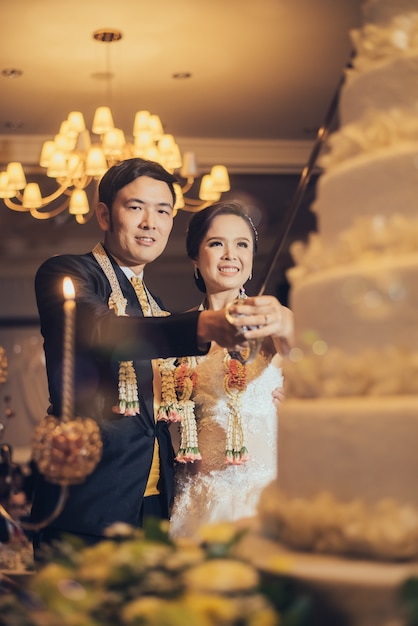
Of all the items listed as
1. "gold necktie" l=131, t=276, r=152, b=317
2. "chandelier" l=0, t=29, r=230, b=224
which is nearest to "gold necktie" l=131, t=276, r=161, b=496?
"gold necktie" l=131, t=276, r=152, b=317

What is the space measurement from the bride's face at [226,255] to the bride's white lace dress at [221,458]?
0.89 feet

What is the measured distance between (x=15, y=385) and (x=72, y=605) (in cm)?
1063

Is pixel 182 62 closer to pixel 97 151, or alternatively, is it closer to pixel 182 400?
pixel 97 151

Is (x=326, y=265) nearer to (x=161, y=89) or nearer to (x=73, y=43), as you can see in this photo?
(x=73, y=43)

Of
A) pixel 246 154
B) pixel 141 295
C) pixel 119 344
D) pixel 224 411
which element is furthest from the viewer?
pixel 246 154

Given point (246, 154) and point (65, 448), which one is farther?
point (246, 154)

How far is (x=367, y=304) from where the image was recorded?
178cm

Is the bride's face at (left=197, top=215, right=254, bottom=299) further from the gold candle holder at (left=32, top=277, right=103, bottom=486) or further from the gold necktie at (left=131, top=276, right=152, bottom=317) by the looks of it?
the gold candle holder at (left=32, top=277, right=103, bottom=486)

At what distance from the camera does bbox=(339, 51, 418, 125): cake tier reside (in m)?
1.97

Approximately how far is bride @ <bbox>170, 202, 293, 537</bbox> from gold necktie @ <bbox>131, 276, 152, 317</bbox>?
336 millimetres

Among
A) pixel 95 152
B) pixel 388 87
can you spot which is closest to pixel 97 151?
pixel 95 152

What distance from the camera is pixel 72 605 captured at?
59.0 inches

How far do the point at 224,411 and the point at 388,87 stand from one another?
5.84ft

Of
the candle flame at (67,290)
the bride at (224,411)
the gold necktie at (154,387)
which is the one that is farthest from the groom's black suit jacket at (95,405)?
the candle flame at (67,290)
